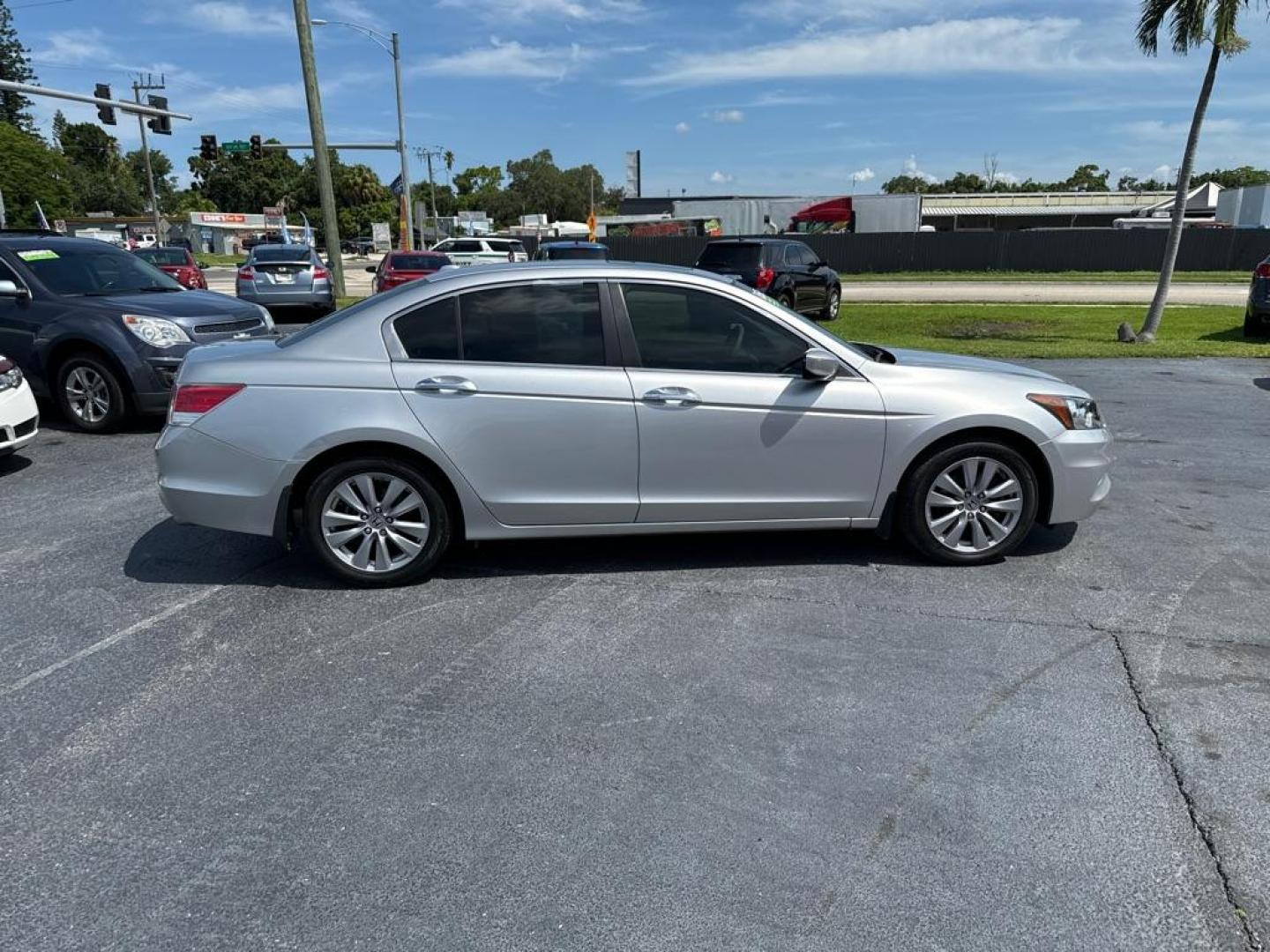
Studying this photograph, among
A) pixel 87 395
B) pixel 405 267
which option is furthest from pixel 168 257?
pixel 87 395

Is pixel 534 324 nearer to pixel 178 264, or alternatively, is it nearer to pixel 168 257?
pixel 178 264

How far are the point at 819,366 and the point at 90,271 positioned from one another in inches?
316

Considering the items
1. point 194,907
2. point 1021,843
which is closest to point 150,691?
point 194,907

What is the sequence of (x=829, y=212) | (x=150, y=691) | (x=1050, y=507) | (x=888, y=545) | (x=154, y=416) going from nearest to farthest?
(x=150, y=691), (x=1050, y=507), (x=888, y=545), (x=154, y=416), (x=829, y=212)

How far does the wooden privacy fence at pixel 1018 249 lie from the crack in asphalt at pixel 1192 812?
35.0 metres

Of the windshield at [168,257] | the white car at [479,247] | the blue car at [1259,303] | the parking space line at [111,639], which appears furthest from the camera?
the white car at [479,247]

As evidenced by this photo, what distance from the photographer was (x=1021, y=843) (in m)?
2.94

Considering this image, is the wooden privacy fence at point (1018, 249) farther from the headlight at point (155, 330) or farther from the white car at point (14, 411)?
the white car at point (14, 411)

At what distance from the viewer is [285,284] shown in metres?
18.1

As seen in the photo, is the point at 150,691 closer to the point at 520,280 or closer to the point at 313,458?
the point at 313,458

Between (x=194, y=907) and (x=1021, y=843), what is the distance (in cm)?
241

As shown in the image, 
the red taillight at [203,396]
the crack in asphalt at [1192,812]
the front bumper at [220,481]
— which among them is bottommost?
the crack in asphalt at [1192,812]

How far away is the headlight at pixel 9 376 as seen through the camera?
24.0 ft

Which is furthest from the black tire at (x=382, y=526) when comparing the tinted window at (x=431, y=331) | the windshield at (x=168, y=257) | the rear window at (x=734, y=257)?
the windshield at (x=168, y=257)
